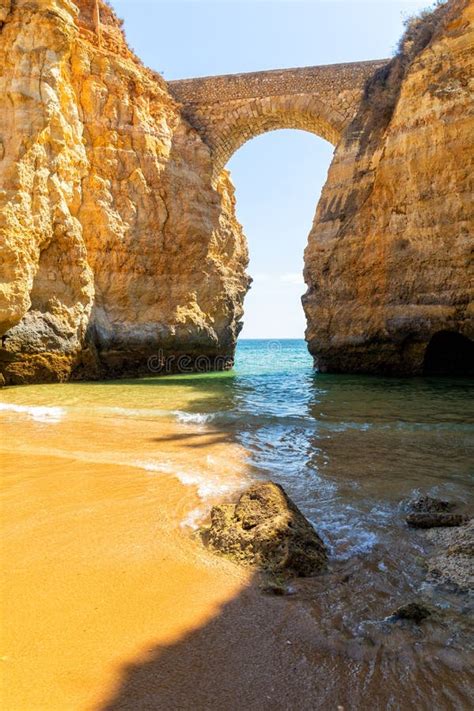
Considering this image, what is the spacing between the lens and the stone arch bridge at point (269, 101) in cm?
1686

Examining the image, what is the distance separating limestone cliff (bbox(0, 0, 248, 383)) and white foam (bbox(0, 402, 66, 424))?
151 inches

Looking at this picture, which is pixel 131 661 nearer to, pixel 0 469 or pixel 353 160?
pixel 0 469

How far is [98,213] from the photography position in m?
14.5

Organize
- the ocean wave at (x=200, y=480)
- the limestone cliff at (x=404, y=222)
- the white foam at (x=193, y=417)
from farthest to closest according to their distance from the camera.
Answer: the limestone cliff at (x=404, y=222) < the white foam at (x=193, y=417) < the ocean wave at (x=200, y=480)

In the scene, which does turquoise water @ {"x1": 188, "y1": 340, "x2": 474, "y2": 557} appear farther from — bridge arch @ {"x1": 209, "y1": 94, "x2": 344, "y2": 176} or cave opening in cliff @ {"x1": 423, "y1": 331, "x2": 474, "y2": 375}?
bridge arch @ {"x1": 209, "y1": 94, "x2": 344, "y2": 176}

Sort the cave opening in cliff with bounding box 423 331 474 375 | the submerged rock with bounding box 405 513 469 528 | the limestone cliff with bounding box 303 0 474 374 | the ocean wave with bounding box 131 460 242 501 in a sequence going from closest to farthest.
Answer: the submerged rock with bounding box 405 513 469 528, the ocean wave with bounding box 131 460 242 501, the limestone cliff with bounding box 303 0 474 374, the cave opening in cliff with bounding box 423 331 474 375

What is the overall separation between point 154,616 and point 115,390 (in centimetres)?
944

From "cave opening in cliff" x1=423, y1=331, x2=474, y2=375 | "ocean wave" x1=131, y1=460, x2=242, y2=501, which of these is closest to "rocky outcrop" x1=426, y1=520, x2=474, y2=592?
"ocean wave" x1=131, y1=460, x2=242, y2=501

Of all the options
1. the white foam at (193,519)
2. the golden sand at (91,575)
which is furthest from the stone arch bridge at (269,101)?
the white foam at (193,519)

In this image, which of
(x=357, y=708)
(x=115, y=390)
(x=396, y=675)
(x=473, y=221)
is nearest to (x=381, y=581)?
(x=396, y=675)

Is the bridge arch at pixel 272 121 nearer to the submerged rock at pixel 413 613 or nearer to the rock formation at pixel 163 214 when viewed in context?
the rock formation at pixel 163 214

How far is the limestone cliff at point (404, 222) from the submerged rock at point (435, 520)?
8.92m

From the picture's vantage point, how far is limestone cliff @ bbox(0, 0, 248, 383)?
38.9 ft

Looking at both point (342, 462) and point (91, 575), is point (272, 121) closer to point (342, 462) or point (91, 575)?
point (342, 462)
